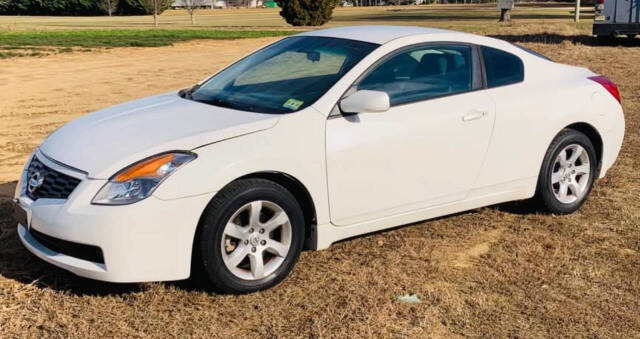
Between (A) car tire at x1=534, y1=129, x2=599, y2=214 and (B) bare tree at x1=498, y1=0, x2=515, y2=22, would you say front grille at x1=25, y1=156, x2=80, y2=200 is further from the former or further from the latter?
(B) bare tree at x1=498, y1=0, x2=515, y2=22

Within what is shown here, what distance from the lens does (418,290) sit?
443 centimetres

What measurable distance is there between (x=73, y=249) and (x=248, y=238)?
3.19 feet

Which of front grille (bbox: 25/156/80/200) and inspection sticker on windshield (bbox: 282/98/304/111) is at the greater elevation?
inspection sticker on windshield (bbox: 282/98/304/111)

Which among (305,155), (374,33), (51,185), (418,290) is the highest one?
(374,33)

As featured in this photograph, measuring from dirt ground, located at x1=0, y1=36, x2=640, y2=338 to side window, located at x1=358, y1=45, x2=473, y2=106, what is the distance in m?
1.11

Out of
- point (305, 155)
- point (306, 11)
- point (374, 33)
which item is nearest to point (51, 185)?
point (305, 155)

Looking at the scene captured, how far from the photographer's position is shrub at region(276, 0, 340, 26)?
47906 mm

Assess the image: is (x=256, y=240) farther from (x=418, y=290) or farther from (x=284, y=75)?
(x=284, y=75)

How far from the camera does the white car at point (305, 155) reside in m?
3.96

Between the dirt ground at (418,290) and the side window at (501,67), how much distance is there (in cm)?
115

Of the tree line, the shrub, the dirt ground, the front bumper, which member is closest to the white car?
the front bumper

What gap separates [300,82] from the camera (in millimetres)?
4941

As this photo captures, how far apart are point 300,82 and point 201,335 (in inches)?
74.8

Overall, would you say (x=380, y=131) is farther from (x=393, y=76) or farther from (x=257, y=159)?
(x=257, y=159)
